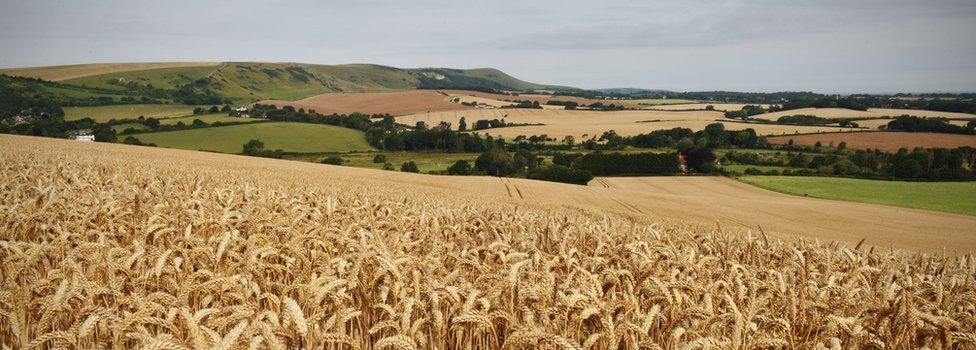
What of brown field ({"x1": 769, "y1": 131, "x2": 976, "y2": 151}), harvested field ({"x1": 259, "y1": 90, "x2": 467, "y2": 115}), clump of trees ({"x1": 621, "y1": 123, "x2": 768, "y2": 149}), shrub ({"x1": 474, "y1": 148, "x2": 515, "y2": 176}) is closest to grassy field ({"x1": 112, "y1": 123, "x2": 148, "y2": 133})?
harvested field ({"x1": 259, "y1": 90, "x2": 467, "y2": 115})

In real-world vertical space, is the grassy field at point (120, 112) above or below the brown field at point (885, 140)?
above

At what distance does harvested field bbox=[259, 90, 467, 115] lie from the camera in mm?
142500

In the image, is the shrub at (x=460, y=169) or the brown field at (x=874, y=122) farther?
the brown field at (x=874, y=122)

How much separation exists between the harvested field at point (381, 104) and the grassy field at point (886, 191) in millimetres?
97746

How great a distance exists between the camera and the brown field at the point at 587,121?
117m

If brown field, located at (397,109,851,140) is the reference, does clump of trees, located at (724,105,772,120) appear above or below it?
above

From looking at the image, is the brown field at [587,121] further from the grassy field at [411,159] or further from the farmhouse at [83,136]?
the farmhouse at [83,136]

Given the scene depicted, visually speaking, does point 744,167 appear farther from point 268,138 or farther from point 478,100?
point 478,100


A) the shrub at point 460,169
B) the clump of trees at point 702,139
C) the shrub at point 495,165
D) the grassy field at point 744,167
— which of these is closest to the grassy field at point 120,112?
the shrub at point 460,169

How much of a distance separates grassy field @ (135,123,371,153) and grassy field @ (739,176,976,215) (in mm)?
68725

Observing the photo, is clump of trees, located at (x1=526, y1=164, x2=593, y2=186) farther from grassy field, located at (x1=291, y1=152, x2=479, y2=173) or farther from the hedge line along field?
the hedge line along field

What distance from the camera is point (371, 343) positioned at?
3.94m

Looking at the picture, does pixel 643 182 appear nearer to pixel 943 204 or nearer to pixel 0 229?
pixel 943 204

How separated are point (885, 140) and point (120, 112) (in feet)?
534
